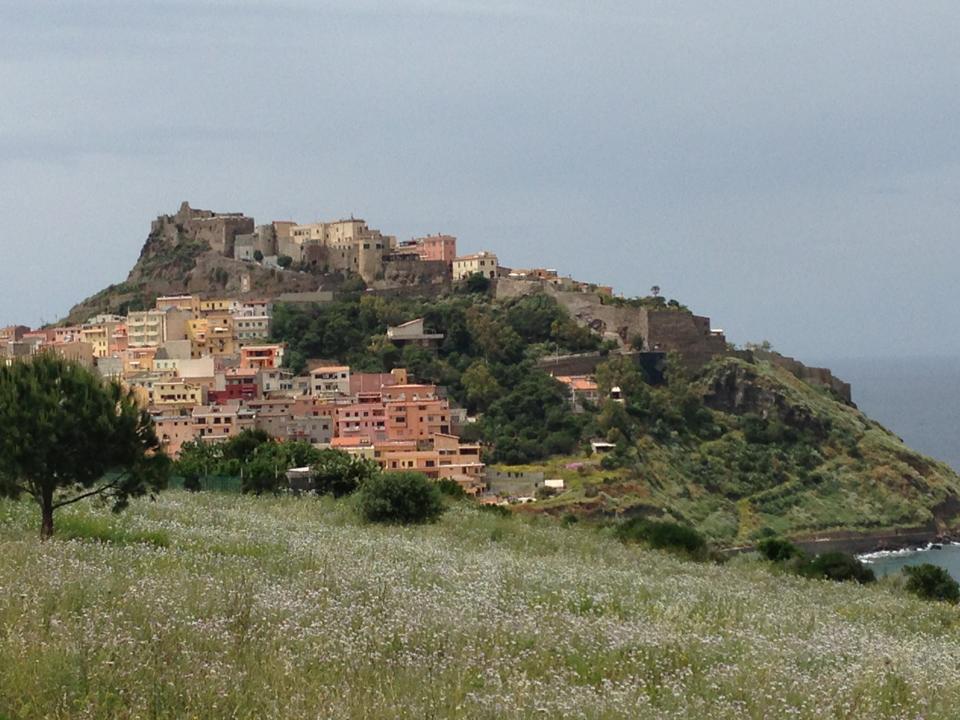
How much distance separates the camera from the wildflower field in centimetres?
630

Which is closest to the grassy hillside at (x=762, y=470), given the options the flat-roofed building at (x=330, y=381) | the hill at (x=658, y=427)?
the hill at (x=658, y=427)

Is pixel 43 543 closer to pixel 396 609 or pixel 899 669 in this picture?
pixel 396 609

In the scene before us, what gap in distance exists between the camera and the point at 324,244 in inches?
3147

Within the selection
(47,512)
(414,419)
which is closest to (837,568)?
(47,512)

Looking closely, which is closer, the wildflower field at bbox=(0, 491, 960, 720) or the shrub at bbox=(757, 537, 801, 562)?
the wildflower field at bbox=(0, 491, 960, 720)

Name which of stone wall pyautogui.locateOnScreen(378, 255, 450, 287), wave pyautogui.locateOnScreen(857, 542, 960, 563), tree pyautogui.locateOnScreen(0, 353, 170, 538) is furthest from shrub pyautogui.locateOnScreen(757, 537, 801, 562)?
stone wall pyautogui.locateOnScreen(378, 255, 450, 287)

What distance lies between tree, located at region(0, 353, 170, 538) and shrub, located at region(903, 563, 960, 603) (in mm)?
10308

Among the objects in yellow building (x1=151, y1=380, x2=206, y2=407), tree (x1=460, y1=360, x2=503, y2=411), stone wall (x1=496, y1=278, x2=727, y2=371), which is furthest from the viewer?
stone wall (x1=496, y1=278, x2=727, y2=371)

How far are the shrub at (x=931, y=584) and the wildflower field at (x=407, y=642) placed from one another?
7300 mm

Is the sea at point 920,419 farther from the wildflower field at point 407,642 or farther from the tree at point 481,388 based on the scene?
the wildflower field at point 407,642

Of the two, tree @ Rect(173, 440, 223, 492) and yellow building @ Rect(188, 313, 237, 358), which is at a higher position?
yellow building @ Rect(188, 313, 237, 358)

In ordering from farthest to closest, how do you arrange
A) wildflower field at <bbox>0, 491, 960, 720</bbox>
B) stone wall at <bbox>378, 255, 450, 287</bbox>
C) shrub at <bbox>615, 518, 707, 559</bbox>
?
stone wall at <bbox>378, 255, 450, 287</bbox> → shrub at <bbox>615, 518, 707, 559</bbox> → wildflower field at <bbox>0, 491, 960, 720</bbox>

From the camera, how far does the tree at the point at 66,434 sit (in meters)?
12.2

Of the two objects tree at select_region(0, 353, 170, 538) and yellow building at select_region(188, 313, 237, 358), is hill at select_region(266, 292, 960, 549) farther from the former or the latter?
tree at select_region(0, 353, 170, 538)
